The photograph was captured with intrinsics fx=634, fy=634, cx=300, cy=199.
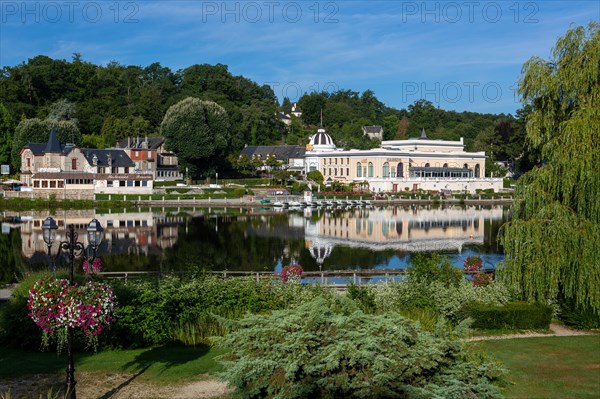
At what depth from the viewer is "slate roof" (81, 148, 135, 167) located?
253 feet

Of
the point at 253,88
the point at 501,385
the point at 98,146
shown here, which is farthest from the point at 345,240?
the point at 253,88

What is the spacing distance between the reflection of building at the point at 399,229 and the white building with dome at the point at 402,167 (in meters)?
23.3

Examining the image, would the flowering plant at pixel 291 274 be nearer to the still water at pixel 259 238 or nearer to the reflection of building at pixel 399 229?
the still water at pixel 259 238

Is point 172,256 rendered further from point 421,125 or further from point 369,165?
point 421,125

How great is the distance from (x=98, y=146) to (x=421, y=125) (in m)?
77.0

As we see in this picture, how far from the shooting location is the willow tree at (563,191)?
17344 mm

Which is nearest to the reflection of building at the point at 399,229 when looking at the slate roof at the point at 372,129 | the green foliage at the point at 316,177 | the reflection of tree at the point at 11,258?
the reflection of tree at the point at 11,258

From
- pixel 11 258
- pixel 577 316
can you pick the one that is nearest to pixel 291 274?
pixel 577 316

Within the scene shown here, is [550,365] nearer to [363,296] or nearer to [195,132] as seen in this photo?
[363,296]

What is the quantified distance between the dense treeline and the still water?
24.3m

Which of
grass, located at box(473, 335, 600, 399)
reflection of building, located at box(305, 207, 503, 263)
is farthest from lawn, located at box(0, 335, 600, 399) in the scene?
reflection of building, located at box(305, 207, 503, 263)

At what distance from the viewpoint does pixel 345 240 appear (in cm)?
4434

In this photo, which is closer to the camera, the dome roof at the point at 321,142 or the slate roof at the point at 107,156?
the slate roof at the point at 107,156

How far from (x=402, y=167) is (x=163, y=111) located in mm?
43426
